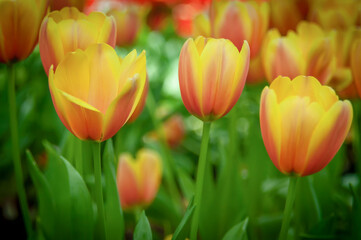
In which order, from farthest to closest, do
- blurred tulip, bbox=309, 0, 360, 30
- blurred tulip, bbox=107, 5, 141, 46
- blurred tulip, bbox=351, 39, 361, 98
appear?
blurred tulip, bbox=107, 5, 141, 46
blurred tulip, bbox=309, 0, 360, 30
blurred tulip, bbox=351, 39, 361, 98

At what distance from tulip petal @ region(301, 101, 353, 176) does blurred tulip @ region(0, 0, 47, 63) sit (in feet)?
1.26

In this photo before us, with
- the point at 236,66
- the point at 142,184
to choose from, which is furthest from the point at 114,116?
the point at 142,184

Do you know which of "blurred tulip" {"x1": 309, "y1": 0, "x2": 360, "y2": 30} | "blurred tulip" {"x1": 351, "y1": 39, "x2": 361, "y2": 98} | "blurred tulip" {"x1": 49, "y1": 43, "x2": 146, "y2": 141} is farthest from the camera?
"blurred tulip" {"x1": 309, "y1": 0, "x2": 360, "y2": 30}

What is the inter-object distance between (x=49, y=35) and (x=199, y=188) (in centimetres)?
26

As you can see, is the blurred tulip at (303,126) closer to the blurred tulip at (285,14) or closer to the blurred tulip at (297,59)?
the blurred tulip at (297,59)

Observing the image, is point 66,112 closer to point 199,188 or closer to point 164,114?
point 199,188

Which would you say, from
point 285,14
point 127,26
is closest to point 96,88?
point 285,14

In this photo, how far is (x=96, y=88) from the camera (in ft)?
1.47

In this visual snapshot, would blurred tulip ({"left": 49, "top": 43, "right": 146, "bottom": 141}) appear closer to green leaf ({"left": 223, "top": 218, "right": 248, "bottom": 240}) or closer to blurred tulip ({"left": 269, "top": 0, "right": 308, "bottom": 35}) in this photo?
green leaf ({"left": 223, "top": 218, "right": 248, "bottom": 240})

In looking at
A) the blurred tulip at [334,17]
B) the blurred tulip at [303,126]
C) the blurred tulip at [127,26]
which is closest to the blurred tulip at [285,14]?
the blurred tulip at [334,17]

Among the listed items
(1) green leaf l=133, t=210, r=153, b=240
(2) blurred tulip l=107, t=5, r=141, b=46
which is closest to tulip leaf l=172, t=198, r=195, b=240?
(1) green leaf l=133, t=210, r=153, b=240

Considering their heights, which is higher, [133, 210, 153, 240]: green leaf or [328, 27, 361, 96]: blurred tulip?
[328, 27, 361, 96]: blurred tulip

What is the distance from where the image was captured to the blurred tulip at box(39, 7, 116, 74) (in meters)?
0.48

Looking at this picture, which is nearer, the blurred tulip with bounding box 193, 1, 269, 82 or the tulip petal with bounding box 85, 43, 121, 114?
the tulip petal with bounding box 85, 43, 121, 114
